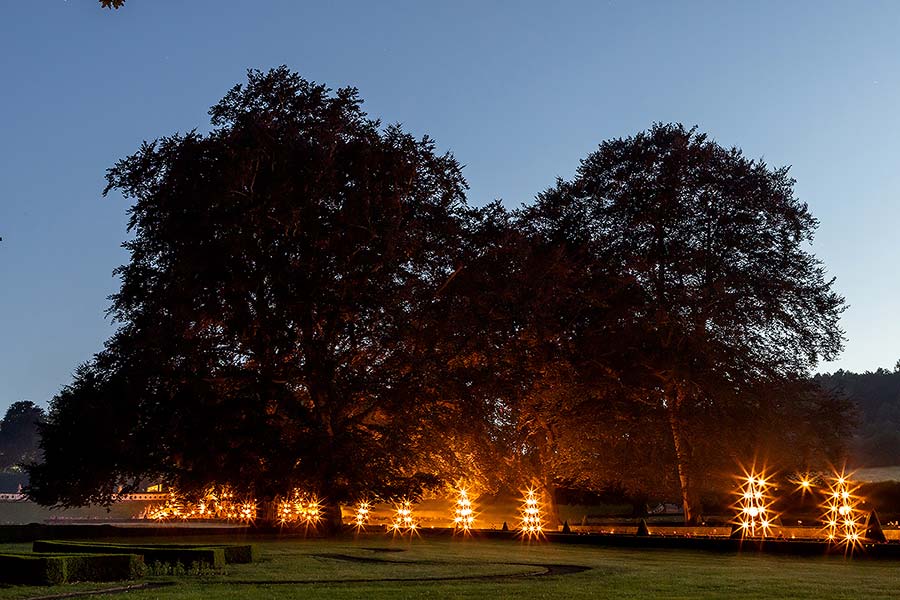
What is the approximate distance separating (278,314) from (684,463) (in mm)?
16874

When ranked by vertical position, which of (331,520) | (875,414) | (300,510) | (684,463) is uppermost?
(875,414)

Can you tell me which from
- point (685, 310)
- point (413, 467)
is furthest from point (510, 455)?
point (685, 310)

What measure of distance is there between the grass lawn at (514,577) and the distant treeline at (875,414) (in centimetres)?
5247

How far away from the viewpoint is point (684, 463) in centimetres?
3691

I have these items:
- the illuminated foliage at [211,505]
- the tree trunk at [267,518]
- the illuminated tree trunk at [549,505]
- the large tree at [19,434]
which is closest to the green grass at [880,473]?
the illuminated tree trunk at [549,505]

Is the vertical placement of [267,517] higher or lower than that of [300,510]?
lower

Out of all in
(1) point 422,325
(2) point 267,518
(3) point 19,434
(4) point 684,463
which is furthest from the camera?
(3) point 19,434

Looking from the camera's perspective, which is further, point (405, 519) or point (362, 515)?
point (362, 515)

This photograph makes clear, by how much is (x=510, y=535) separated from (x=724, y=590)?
61.7 ft

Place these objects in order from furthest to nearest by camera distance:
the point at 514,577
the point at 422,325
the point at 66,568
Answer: the point at 422,325
the point at 514,577
the point at 66,568

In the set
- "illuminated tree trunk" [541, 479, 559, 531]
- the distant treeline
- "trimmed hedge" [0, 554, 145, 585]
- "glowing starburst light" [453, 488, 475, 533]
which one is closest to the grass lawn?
"trimmed hedge" [0, 554, 145, 585]

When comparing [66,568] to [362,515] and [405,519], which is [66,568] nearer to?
[405,519]

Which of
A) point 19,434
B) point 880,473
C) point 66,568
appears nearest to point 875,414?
point 880,473

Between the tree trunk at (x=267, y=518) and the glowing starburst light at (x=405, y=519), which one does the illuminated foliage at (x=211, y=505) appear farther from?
the glowing starburst light at (x=405, y=519)
